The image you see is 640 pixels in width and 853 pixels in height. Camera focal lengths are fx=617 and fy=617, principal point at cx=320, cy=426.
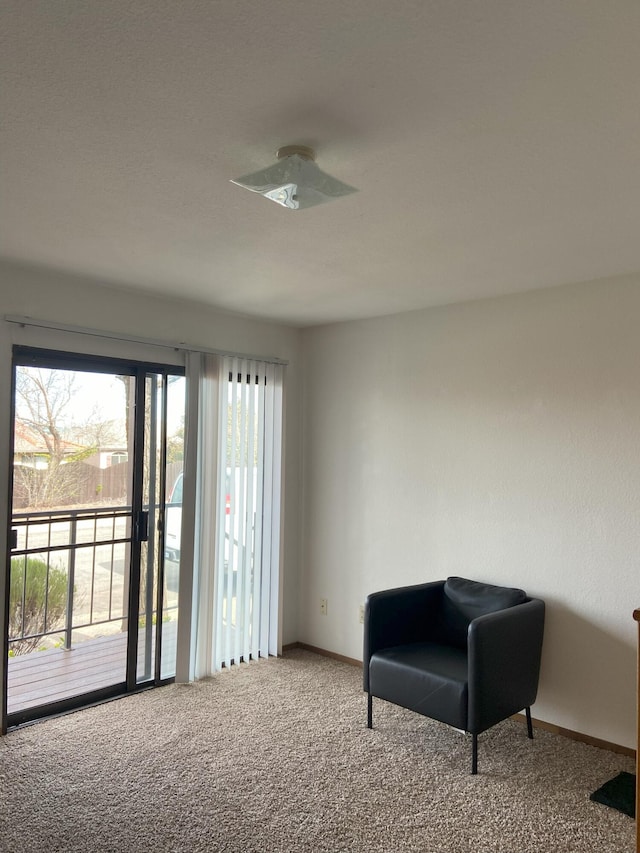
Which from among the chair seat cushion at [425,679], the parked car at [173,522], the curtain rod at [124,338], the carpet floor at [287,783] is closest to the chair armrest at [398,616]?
the chair seat cushion at [425,679]

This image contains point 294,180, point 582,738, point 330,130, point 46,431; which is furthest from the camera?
point 46,431

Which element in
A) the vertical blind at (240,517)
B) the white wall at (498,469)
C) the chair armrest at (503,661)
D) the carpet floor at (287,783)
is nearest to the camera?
the carpet floor at (287,783)

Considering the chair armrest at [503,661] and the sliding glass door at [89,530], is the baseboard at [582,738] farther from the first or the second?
the sliding glass door at [89,530]

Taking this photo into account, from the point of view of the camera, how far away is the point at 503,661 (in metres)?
2.98

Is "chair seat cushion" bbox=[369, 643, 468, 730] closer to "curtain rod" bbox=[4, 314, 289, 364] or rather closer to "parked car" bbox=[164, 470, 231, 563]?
"parked car" bbox=[164, 470, 231, 563]

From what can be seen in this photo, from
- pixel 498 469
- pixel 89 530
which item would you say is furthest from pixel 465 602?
pixel 89 530

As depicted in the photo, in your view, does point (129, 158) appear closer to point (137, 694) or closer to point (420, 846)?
point (420, 846)

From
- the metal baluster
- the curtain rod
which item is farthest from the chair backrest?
the metal baluster

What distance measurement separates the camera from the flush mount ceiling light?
1.87 m

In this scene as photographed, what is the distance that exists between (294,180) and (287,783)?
2.49 metres

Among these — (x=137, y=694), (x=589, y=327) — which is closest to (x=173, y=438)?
(x=137, y=694)

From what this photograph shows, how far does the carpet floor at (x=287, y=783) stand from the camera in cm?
236

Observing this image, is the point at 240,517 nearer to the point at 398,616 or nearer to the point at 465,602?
the point at 398,616

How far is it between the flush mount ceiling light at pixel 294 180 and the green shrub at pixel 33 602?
98.9 inches
